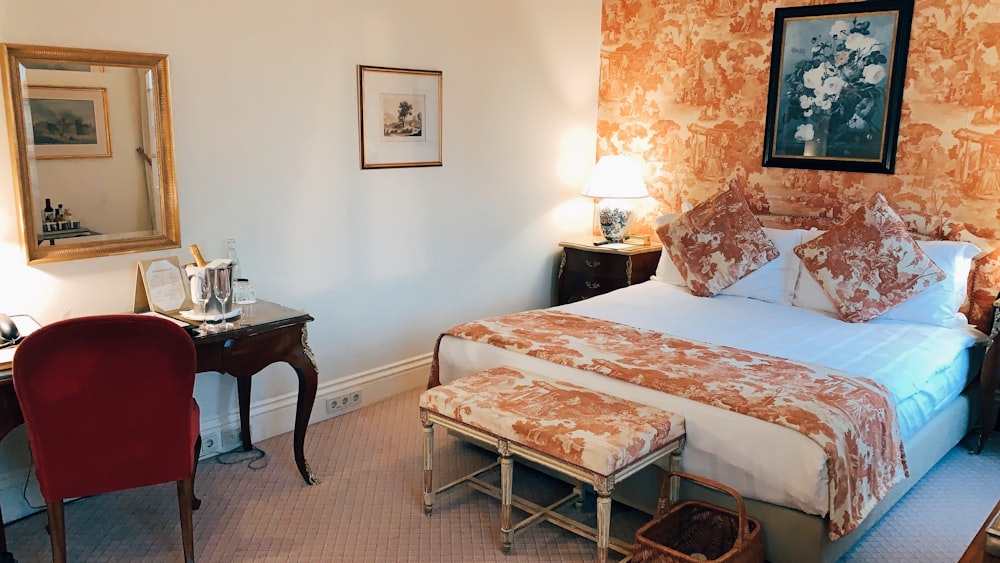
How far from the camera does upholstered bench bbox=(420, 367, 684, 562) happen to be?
2609 mm

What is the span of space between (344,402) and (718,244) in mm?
2239

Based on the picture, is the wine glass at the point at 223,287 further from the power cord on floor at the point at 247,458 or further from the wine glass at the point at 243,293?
the power cord on floor at the point at 247,458

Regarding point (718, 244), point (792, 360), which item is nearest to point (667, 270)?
point (718, 244)

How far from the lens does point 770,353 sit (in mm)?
3359

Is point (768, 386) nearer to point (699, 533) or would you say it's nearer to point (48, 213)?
point (699, 533)

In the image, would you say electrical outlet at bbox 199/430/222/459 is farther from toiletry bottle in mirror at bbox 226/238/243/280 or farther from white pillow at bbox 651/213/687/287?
white pillow at bbox 651/213/687/287

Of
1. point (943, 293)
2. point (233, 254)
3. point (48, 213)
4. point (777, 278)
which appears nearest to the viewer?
point (48, 213)

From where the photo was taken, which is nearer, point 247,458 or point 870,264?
point 247,458

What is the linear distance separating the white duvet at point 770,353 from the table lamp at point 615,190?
666 millimetres

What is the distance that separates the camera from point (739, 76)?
4797 millimetres

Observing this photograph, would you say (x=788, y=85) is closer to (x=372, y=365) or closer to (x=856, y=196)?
(x=856, y=196)

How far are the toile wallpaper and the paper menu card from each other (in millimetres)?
3137

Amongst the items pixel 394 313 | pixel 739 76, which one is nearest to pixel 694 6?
pixel 739 76

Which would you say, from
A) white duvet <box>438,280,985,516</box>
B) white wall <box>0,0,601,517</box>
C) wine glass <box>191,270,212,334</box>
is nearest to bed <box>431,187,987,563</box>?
white duvet <box>438,280,985,516</box>
